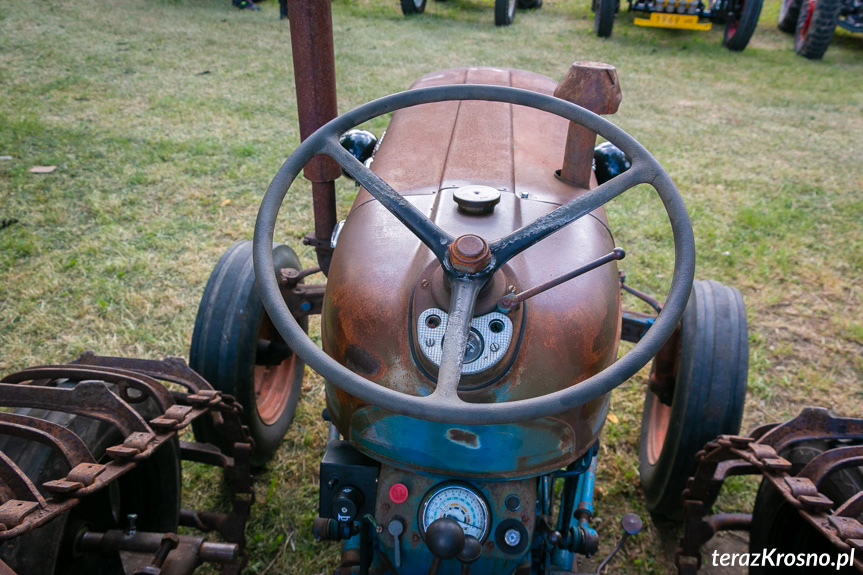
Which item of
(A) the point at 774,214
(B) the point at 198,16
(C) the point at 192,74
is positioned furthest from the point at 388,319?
(B) the point at 198,16

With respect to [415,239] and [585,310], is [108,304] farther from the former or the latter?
[585,310]

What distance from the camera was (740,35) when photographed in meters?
8.39

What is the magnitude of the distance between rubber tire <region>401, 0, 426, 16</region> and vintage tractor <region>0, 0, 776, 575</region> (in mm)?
8385

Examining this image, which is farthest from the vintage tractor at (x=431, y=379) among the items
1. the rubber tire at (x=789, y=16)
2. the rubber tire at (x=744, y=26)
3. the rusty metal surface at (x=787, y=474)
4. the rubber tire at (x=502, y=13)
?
the rubber tire at (x=789, y=16)

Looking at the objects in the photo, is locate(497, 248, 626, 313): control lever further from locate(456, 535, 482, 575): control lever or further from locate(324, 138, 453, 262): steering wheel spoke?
locate(456, 535, 482, 575): control lever

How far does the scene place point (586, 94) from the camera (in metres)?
1.56

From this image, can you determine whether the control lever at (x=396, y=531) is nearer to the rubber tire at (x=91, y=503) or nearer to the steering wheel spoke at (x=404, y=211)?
the steering wheel spoke at (x=404, y=211)

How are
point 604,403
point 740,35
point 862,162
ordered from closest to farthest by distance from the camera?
point 604,403 < point 862,162 < point 740,35

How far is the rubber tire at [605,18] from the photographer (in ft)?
28.1

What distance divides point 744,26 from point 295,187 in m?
7.23

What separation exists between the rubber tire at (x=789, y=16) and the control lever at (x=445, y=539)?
36.2 feet

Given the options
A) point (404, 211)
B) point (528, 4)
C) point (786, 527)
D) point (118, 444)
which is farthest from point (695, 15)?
point (118, 444)

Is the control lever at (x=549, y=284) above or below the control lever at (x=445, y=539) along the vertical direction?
above

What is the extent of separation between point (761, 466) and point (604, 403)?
1.51 feet
